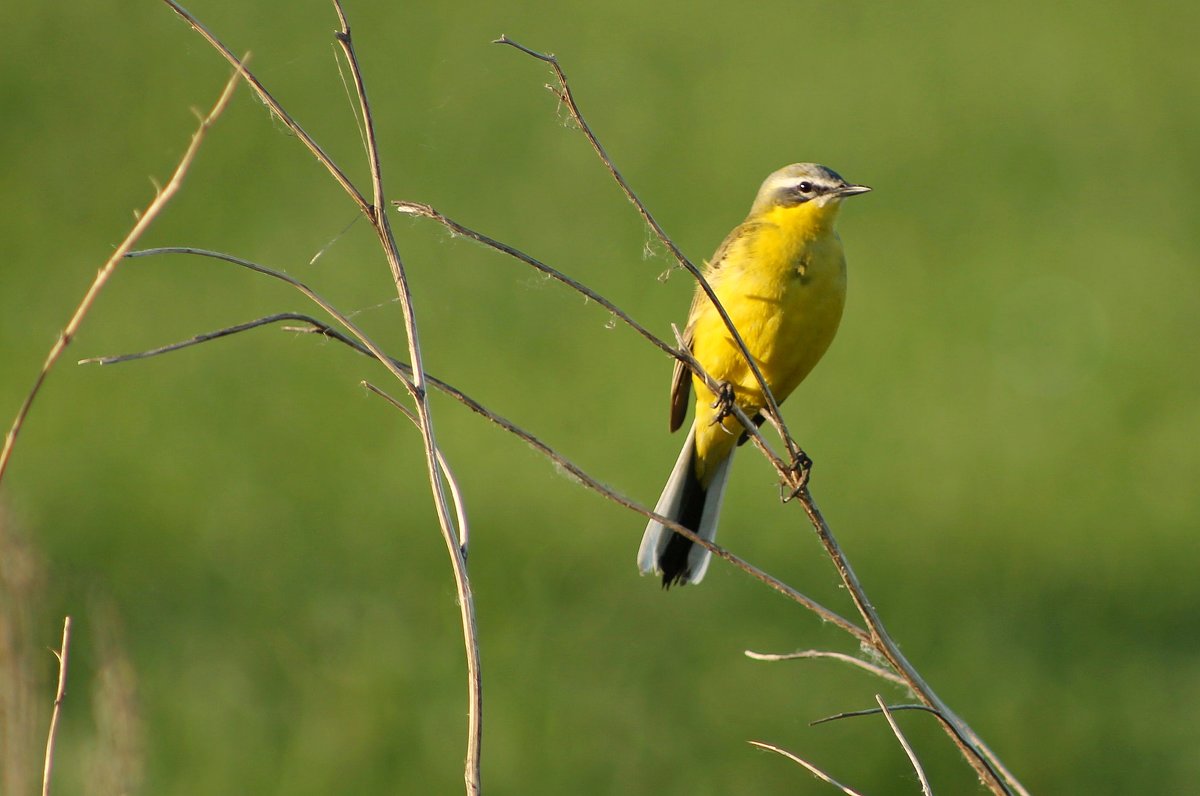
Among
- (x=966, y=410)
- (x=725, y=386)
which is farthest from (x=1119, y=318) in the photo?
(x=725, y=386)

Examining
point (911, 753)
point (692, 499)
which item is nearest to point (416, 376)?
point (911, 753)

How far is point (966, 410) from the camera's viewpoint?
9344mm

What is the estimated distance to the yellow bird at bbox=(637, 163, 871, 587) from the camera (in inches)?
182

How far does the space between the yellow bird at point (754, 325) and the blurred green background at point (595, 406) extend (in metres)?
1.32

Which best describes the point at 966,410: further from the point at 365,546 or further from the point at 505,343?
the point at 365,546

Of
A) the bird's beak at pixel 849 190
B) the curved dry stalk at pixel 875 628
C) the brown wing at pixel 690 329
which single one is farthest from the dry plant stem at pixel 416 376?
the bird's beak at pixel 849 190

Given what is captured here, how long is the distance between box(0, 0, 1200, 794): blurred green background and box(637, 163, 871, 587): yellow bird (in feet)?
4.33

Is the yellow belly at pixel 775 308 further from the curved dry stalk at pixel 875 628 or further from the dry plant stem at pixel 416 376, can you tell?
the dry plant stem at pixel 416 376

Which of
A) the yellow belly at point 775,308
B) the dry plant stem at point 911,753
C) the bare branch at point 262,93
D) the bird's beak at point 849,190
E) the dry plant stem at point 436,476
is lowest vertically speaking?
the dry plant stem at point 911,753

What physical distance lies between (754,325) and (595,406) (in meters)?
4.37

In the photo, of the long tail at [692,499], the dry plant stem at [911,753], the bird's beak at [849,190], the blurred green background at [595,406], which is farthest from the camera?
the blurred green background at [595,406]

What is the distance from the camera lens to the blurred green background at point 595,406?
6.07m

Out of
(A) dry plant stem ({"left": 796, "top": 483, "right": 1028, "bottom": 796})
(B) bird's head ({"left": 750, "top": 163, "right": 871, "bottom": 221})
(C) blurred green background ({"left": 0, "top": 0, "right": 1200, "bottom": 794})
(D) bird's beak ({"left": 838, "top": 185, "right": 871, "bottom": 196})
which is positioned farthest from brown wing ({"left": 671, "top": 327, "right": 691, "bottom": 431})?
(A) dry plant stem ({"left": 796, "top": 483, "right": 1028, "bottom": 796})

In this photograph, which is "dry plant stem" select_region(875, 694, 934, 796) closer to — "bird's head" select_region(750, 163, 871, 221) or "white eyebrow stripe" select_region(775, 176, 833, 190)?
"bird's head" select_region(750, 163, 871, 221)
